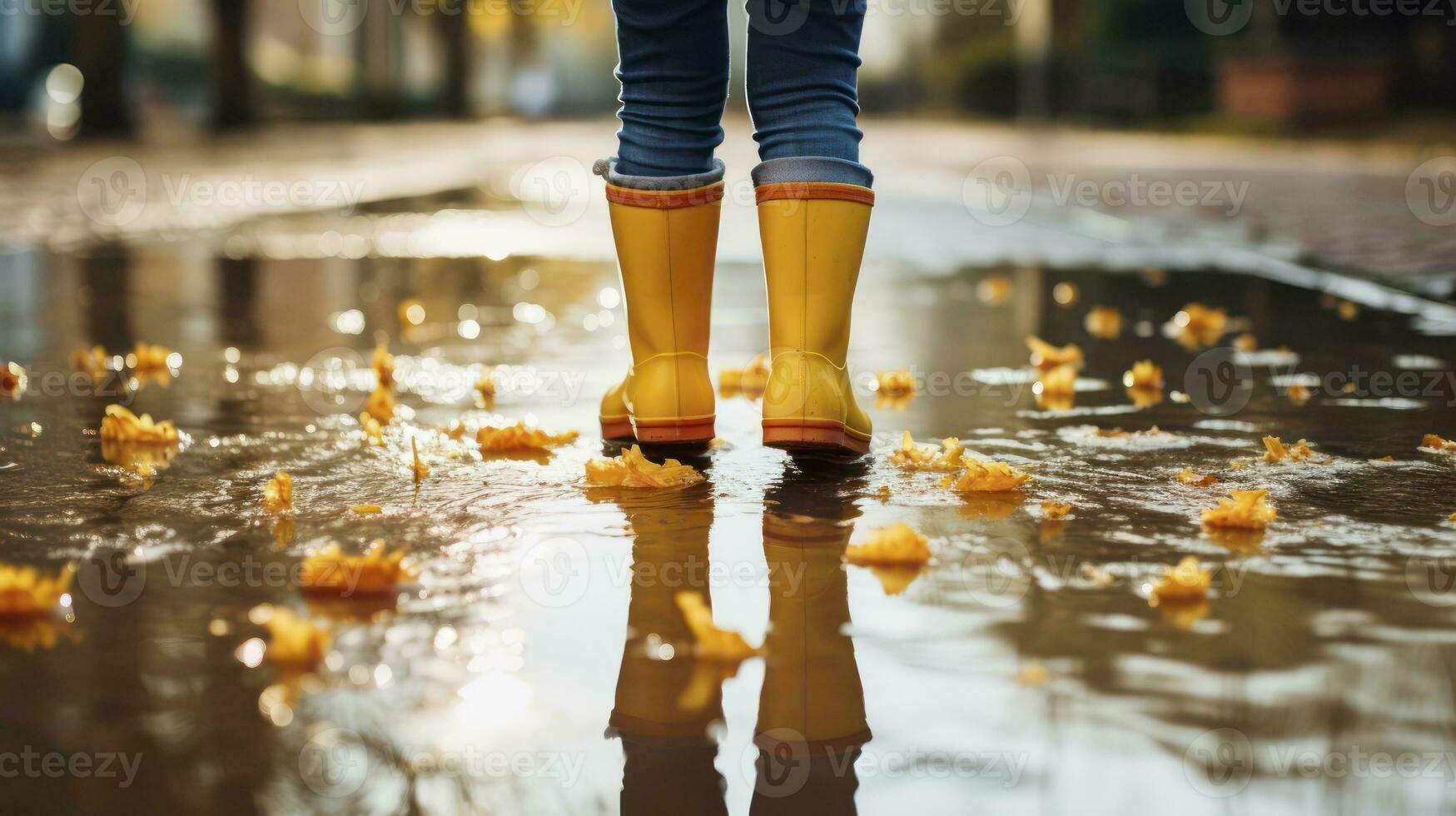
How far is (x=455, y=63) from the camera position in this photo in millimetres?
43406

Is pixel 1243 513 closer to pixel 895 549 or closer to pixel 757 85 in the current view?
pixel 895 549

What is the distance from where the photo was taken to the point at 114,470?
238 cm

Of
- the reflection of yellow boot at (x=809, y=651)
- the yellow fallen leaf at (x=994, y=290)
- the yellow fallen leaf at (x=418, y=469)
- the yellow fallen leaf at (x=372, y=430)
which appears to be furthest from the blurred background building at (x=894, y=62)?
the reflection of yellow boot at (x=809, y=651)

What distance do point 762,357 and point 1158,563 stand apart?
1722 mm

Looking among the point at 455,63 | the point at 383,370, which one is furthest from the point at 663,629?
the point at 455,63

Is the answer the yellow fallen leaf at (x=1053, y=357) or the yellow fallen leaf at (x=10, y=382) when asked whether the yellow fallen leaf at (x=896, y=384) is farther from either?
the yellow fallen leaf at (x=10, y=382)

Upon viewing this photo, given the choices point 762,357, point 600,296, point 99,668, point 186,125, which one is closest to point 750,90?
point 762,357

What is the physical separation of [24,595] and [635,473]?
899mm

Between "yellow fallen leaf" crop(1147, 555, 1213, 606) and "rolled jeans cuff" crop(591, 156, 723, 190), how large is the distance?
1.11 m

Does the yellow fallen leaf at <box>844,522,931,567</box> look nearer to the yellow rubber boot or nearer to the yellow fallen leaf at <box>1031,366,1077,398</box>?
the yellow rubber boot

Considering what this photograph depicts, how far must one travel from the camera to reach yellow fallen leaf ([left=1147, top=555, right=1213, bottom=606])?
169cm

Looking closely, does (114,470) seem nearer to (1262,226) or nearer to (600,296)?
(600,296)

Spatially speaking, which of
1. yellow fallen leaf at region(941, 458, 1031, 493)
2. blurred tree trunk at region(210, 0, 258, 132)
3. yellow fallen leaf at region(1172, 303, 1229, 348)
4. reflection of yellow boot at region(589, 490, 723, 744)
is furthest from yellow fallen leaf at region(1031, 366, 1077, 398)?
blurred tree trunk at region(210, 0, 258, 132)

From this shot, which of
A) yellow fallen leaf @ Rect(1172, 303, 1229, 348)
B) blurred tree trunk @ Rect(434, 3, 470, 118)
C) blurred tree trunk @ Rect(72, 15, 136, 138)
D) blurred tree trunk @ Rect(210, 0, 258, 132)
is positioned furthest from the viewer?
blurred tree trunk @ Rect(434, 3, 470, 118)
